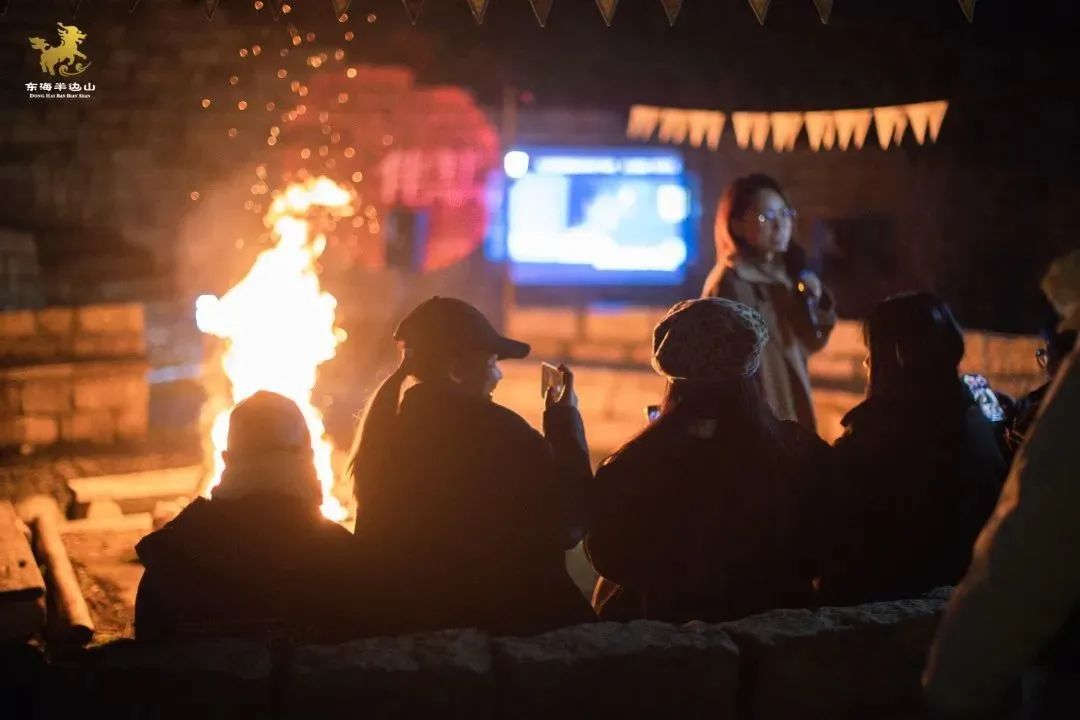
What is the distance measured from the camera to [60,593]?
4816 mm

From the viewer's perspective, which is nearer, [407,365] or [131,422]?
[407,365]

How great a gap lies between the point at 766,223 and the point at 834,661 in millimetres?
2893

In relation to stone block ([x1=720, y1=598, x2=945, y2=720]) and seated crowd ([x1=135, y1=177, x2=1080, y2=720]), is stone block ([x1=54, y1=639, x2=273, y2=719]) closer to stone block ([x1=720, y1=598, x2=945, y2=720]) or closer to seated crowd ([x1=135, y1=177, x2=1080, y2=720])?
seated crowd ([x1=135, y1=177, x2=1080, y2=720])

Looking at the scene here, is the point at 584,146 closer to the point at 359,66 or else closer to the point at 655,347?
the point at 359,66

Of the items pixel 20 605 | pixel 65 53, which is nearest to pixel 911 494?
pixel 20 605

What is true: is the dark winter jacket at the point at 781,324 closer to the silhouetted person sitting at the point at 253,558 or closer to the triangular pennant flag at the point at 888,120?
the silhouetted person sitting at the point at 253,558

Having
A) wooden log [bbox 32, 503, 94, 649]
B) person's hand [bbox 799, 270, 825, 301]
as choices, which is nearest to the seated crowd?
wooden log [bbox 32, 503, 94, 649]

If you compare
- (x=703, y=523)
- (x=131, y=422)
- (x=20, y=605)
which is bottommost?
(x=131, y=422)

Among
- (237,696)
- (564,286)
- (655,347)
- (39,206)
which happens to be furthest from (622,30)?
(237,696)

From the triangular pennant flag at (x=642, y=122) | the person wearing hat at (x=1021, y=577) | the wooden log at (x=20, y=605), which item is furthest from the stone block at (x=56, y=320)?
the person wearing hat at (x=1021, y=577)

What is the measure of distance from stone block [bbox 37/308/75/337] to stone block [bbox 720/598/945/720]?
741 centimetres

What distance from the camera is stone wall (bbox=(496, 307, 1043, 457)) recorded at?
8094 mm

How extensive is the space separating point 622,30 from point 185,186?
4.69 metres

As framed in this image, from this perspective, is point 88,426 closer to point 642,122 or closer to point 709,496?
point 642,122
